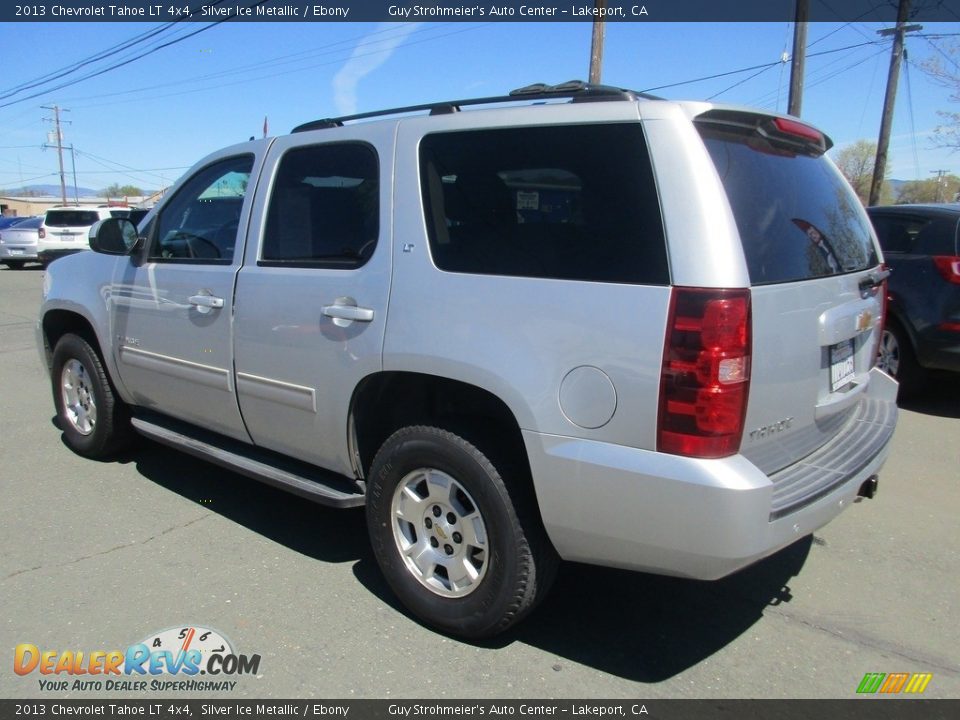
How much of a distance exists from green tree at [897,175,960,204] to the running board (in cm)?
4913

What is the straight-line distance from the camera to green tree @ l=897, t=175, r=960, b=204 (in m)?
46.7

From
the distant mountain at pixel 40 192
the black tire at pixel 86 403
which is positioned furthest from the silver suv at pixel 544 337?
the distant mountain at pixel 40 192

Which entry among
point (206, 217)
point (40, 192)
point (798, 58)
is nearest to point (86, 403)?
point (206, 217)

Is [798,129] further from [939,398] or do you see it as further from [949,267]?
[939,398]

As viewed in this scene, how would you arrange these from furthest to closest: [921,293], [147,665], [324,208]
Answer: [921,293], [324,208], [147,665]

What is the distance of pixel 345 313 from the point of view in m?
3.25

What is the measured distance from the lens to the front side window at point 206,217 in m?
4.03

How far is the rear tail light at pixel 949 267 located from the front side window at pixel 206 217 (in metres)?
5.54

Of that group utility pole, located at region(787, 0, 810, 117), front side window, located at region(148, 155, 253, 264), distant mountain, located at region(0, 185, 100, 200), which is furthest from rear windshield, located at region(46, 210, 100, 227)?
Answer: distant mountain, located at region(0, 185, 100, 200)

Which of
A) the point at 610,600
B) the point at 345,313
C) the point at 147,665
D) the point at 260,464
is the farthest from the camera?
the point at 260,464

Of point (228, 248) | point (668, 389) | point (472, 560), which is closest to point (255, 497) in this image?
point (228, 248)

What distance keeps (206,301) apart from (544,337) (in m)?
2.08

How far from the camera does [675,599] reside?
3.49 meters

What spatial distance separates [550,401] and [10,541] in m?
3.11
